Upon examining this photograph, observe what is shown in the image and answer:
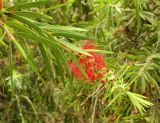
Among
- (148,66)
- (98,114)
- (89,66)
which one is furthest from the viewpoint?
(98,114)

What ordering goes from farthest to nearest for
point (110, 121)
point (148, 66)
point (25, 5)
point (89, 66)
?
1. point (110, 121)
2. point (148, 66)
3. point (89, 66)
4. point (25, 5)

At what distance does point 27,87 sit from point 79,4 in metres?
0.88

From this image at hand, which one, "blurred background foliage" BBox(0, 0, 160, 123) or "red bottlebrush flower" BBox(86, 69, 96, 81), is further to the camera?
"red bottlebrush flower" BBox(86, 69, 96, 81)

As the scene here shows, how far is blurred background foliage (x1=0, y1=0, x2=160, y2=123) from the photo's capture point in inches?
37.4

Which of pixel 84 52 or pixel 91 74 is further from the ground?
pixel 84 52

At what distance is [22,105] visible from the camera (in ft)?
10.0

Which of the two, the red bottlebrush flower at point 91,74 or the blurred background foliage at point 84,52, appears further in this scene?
the red bottlebrush flower at point 91,74

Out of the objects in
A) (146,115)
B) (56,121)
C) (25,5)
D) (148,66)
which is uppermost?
(25,5)

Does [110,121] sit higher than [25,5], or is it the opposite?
[25,5]

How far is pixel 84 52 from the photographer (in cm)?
98

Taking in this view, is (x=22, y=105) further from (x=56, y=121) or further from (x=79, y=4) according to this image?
(x=79, y=4)

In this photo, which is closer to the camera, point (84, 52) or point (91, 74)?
point (84, 52)

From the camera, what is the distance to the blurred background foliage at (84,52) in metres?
0.95

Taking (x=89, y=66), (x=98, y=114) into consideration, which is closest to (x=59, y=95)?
(x=98, y=114)
